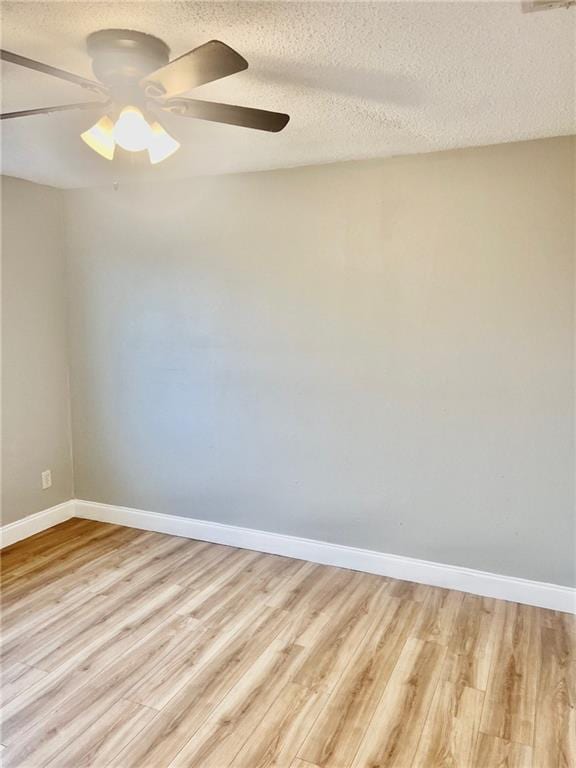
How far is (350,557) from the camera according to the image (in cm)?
307

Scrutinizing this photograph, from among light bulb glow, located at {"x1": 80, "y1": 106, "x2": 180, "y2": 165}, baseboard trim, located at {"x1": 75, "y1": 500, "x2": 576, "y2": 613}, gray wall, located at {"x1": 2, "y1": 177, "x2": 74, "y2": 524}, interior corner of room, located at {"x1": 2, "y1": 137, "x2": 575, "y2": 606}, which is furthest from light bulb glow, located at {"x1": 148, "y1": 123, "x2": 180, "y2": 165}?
baseboard trim, located at {"x1": 75, "y1": 500, "x2": 576, "y2": 613}

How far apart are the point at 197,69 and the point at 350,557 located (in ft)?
8.37

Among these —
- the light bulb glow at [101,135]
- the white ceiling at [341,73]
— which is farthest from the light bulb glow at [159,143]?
the white ceiling at [341,73]

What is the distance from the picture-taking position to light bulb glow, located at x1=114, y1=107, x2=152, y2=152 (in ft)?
5.49

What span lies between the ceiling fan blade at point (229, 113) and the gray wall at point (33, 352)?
2093 mm

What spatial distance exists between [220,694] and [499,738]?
1.02 meters

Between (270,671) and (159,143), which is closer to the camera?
(159,143)

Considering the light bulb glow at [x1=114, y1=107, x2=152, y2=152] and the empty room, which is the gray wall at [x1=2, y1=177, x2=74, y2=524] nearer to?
the empty room

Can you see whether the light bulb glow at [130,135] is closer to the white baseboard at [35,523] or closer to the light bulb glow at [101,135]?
the light bulb glow at [101,135]

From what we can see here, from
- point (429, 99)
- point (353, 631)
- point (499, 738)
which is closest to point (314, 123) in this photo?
point (429, 99)

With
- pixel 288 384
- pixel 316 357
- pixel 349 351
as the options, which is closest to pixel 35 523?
pixel 288 384

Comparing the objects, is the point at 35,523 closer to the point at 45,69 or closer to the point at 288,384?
the point at 288,384

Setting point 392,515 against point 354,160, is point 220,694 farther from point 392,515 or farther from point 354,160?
point 354,160

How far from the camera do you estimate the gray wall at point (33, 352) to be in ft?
11.0
